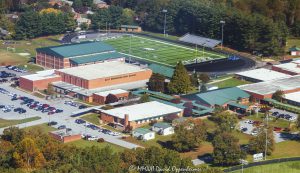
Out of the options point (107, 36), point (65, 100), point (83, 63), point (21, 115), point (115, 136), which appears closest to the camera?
point (115, 136)

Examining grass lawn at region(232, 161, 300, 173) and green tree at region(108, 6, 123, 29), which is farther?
green tree at region(108, 6, 123, 29)

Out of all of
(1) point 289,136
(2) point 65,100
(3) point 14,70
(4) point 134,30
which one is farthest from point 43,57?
(1) point 289,136

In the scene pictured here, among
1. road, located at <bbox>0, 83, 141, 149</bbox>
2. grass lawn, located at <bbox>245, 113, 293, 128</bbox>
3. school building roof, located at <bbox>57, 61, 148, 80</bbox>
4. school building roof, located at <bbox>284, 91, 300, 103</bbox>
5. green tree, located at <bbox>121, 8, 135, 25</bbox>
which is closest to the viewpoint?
road, located at <bbox>0, 83, 141, 149</bbox>

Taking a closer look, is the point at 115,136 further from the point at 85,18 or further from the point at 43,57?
the point at 85,18

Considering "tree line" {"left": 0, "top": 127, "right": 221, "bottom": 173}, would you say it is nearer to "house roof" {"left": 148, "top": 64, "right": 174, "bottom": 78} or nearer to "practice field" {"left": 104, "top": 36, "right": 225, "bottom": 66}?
"house roof" {"left": 148, "top": 64, "right": 174, "bottom": 78}

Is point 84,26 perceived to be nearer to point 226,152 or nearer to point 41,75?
point 41,75

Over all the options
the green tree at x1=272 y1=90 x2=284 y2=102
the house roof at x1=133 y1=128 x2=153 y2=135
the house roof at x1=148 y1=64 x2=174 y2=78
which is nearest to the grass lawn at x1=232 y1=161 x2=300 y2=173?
the house roof at x1=133 y1=128 x2=153 y2=135
